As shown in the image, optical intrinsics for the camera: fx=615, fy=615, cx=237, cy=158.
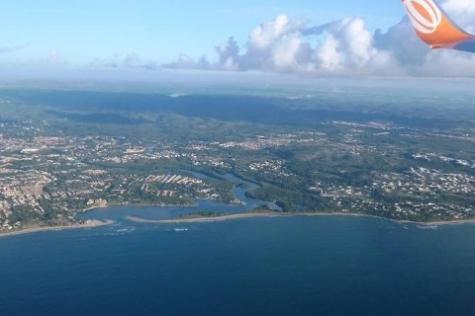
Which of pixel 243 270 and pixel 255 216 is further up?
pixel 255 216

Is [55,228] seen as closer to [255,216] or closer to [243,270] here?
[255,216]

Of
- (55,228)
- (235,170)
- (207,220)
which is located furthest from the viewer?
(235,170)

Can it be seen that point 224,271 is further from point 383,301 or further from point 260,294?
point 383,301

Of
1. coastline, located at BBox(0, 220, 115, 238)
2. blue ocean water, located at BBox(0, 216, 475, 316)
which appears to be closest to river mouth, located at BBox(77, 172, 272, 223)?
coastline, located at BBox(0, 220, 115, 238)

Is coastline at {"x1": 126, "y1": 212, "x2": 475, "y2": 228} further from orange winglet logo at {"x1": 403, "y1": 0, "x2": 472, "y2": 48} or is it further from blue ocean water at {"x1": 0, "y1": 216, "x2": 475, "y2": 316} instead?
orange winglet logo at {"x1": 403, "y1": 0, "x2": 472, "y2": 48}

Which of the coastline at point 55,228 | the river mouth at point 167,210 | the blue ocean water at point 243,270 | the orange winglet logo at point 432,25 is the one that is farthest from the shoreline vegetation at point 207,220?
the orange winglet logo at point 432,25

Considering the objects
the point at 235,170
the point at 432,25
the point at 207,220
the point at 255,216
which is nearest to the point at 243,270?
the point at 207,220
